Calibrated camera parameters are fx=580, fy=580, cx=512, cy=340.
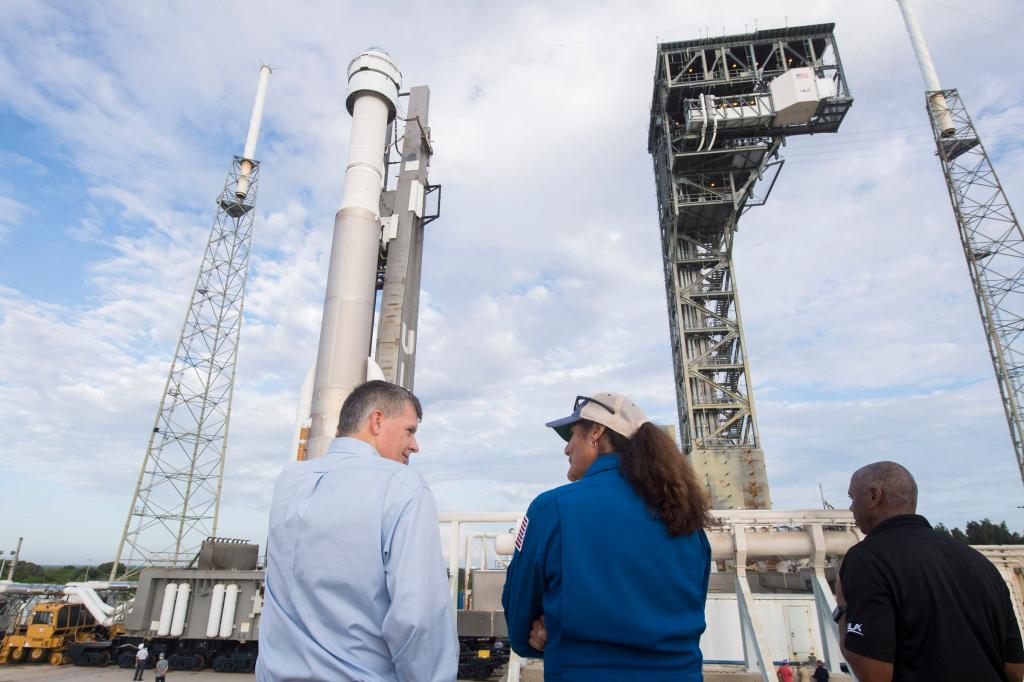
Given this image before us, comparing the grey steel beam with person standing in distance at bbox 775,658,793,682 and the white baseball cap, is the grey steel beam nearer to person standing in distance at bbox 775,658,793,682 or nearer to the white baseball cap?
person standing in distance at bbox 775,658,793,682

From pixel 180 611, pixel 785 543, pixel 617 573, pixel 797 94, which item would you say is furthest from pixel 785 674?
pixel 797 94

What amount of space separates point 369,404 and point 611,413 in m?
0.99

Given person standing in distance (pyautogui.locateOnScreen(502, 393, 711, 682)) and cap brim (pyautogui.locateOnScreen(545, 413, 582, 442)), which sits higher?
cap brim (pyautogui.locateOnScreen(545, 413, 582, 442))

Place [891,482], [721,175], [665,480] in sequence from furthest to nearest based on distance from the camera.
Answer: [721,175] < [891,482] < [665,480]

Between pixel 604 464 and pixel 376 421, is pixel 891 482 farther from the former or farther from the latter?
pixel 376 421

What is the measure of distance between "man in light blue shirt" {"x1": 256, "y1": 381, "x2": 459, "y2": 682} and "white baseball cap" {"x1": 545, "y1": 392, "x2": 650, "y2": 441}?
2.56 feet

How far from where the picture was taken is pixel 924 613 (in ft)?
7.52

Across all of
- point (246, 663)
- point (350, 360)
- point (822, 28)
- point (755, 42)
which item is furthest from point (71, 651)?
point (822, 28)

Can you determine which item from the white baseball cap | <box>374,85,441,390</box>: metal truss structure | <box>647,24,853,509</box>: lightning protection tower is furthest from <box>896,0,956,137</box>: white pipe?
the white baseball cap

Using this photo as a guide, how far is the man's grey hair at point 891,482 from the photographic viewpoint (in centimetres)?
262

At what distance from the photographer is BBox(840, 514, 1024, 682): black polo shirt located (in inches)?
88.7

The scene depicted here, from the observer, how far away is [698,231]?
1036 inches

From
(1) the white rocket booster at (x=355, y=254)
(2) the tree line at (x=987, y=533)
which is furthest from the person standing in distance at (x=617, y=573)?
(2) the tree line at (x=987, y=533)

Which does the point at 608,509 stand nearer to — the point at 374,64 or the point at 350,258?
the point at 350,258
